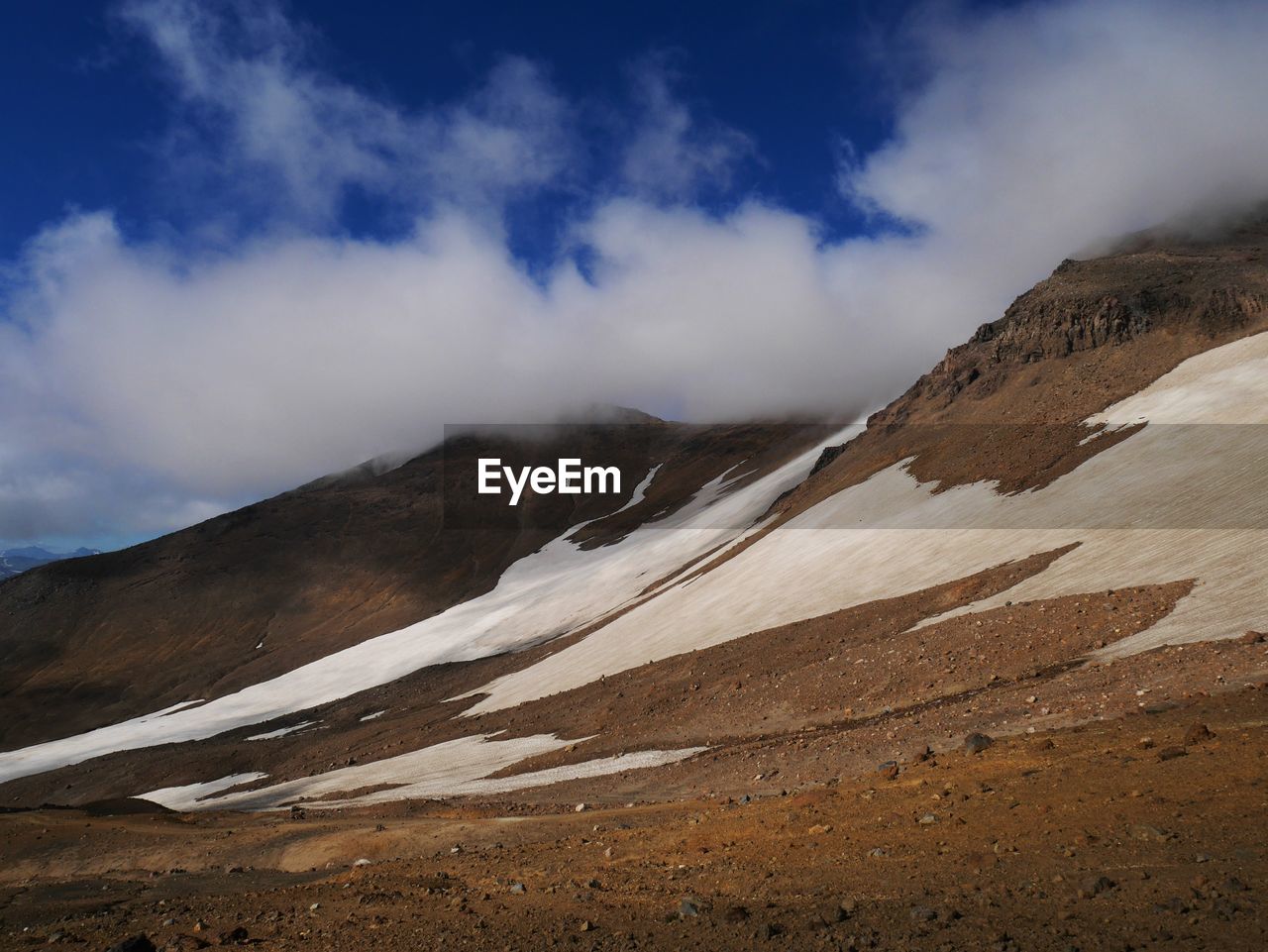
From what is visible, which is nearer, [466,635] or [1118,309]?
[1118,309]

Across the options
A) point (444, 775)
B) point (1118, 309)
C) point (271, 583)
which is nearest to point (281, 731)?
point (444, 775)

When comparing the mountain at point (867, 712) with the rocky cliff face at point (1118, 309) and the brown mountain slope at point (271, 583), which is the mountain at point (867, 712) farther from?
the brown mountain slope at point (271, 583)

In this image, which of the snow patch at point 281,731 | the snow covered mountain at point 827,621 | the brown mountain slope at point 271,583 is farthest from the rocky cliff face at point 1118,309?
the snow patch at point 281,731

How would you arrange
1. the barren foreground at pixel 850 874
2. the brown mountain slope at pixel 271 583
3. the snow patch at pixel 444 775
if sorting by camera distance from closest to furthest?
the barren foreground at pixel 850 874 → the snow patch at pixel 444 775 → the brown mountain slope at pixel 271 583

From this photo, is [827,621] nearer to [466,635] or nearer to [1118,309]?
[1118,309]

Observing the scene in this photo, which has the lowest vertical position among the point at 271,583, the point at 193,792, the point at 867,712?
the point at 193,792
